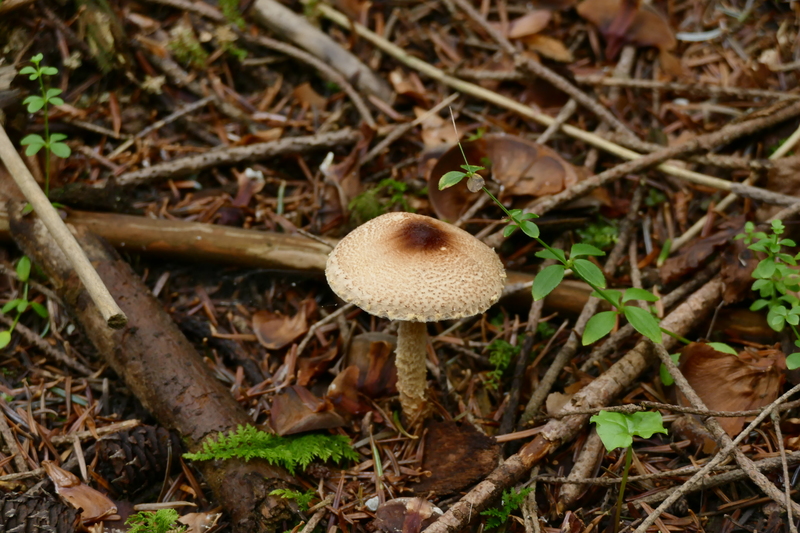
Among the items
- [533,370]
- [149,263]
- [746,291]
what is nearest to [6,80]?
[149,263]

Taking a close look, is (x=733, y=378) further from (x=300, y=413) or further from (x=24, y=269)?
(x=24, y=269)

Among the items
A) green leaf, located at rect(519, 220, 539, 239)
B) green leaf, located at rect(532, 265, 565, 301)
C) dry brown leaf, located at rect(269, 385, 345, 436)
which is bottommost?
dry brown leaf, located at rect(269, 385, 345, 436)

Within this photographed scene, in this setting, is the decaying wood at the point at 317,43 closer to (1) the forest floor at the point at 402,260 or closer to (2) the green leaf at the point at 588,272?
(1) the forest floor at the point at 402,260

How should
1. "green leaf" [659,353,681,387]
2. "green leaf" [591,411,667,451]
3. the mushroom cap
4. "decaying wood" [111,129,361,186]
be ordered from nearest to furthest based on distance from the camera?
"green leaf" [591,411,667,451] < the mushroom cap < "green leaf" [659,353,681,387] < "decaying wood" [111,129,361,186]

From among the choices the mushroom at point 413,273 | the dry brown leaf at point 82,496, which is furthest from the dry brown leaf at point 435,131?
the dry brown leaf at point 82,496

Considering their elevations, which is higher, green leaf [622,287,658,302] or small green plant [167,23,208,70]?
small green plant [167,23,208,70]

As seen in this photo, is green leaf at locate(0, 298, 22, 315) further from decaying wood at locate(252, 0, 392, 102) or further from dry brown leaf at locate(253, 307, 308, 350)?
decaying wood at locate(252, 0, 392, 102)

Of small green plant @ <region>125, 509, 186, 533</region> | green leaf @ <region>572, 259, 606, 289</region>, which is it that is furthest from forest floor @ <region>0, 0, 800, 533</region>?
small green plant @ <region>125, 509, 186, 533</region>
